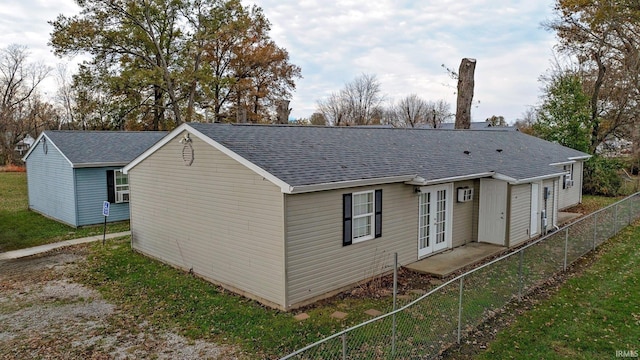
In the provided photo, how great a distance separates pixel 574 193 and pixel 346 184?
57.9 ft

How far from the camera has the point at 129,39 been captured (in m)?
26.4

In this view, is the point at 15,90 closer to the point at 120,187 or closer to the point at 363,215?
the point at 120,187

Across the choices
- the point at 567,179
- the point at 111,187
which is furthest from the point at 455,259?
the point at 111,187

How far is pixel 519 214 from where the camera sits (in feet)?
41.9

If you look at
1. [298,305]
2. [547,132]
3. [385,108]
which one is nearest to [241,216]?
[298,305]

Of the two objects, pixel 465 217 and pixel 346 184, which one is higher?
pixel 346 184

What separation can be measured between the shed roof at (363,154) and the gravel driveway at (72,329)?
128 inches

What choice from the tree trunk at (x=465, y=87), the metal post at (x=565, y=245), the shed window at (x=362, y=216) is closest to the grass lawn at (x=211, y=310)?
the shed window at (x=362, y=216)

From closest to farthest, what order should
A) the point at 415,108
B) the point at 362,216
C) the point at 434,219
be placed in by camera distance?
the point at 362,216
the point at 434,219
the point at 415,108

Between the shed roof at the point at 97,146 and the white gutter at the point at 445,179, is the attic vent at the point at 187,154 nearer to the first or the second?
the white gutter at the point at 445,179

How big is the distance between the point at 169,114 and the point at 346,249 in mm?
25802

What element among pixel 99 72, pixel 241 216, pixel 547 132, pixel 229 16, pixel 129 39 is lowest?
pixel 241 216

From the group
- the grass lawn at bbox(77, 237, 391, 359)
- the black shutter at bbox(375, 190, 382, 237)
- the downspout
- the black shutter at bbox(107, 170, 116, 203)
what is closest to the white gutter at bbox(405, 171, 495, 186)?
the black shutter at bbox(375, 190, 382, 237)

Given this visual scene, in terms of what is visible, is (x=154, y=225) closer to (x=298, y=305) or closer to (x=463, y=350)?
(x=298, y=305)
